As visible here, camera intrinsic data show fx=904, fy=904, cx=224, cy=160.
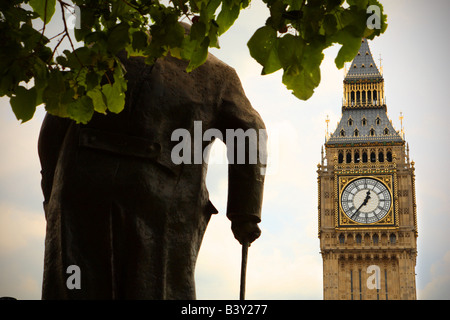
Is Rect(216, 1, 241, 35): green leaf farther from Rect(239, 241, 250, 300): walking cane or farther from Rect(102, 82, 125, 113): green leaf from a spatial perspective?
Rect(239, 241, 250, 300): walking cane

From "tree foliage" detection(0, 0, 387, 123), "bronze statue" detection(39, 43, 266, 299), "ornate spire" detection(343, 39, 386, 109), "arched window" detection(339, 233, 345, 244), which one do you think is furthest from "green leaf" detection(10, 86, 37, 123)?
"ornate spire" detection(343, 39, 386, 109)

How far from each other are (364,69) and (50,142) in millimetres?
65921

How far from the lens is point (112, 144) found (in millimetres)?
5574

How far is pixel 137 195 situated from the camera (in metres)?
5.57

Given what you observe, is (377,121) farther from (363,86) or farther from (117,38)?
(117,38)

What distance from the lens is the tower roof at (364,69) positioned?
229 feet

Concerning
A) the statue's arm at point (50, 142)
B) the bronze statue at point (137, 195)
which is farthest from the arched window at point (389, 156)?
the statue's arm at point (50, 142)

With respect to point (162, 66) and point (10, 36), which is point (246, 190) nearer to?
point (162, 66)

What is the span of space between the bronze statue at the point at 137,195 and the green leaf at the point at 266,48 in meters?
1.39

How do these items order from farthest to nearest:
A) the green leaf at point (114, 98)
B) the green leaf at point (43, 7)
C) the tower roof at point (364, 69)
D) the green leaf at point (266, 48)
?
the tower roof at point (364, 69), the green leaf at point (114, 98), the green leaf at point (43, 7), the green leaf at point (266, 48)
